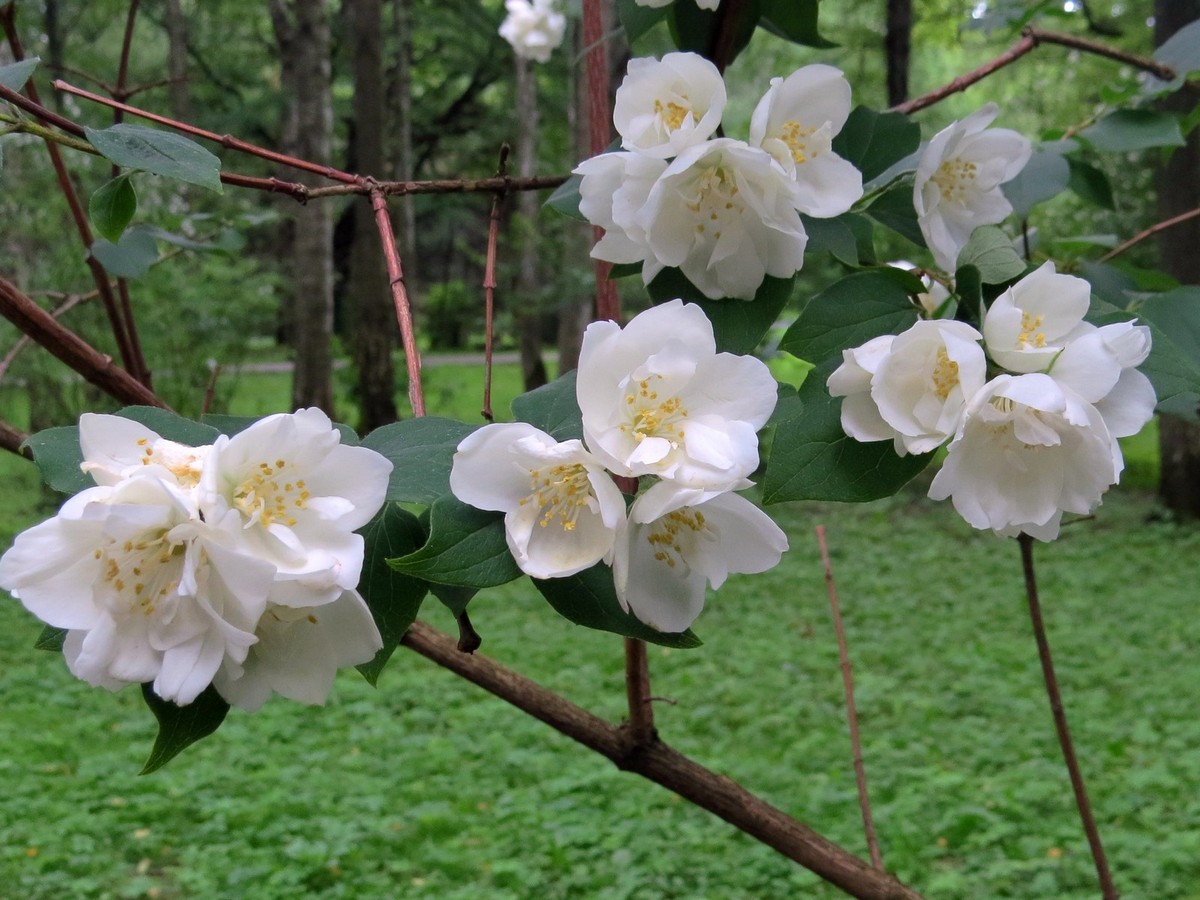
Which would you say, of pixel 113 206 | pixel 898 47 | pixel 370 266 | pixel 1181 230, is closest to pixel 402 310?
pixel 113 206

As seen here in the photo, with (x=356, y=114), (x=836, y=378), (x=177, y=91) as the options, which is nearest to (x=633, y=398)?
(x=836, y=378)

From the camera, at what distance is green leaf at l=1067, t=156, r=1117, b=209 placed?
1.35 meters

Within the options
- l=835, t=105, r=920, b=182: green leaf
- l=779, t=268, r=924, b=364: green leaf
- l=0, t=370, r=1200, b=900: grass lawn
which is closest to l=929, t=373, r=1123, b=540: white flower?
l=779, t=268, r=924, b=364: green leaf

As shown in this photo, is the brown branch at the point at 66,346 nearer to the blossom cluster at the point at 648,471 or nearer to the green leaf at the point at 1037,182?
the blossom cluster at the point at 648,471

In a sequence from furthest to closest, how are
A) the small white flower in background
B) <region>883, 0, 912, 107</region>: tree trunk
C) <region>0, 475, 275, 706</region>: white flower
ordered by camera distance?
A: <region>883, 0, 912, 107</region>: tree trunk
the small white flower in background
<region>0, 475, 275, 706</region>: white flower

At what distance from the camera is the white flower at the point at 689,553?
60cm

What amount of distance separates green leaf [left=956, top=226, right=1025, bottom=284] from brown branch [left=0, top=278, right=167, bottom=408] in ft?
2.05

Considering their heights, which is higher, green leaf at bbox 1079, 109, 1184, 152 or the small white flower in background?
the small white flower in background

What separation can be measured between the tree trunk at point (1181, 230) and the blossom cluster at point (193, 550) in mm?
7063

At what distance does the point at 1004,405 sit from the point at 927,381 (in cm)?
5

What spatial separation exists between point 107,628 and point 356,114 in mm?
9188

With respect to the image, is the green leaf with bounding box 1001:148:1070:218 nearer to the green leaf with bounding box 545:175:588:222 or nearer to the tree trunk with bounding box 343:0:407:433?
the green leaf with bounding box 545:175:588:222

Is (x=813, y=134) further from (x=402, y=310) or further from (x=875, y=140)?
(x=402, y=310)

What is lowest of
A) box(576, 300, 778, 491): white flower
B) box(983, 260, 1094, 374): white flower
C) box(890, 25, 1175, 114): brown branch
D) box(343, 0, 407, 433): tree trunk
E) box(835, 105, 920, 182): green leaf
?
box(343, 0, 407, 433): tree trunk
